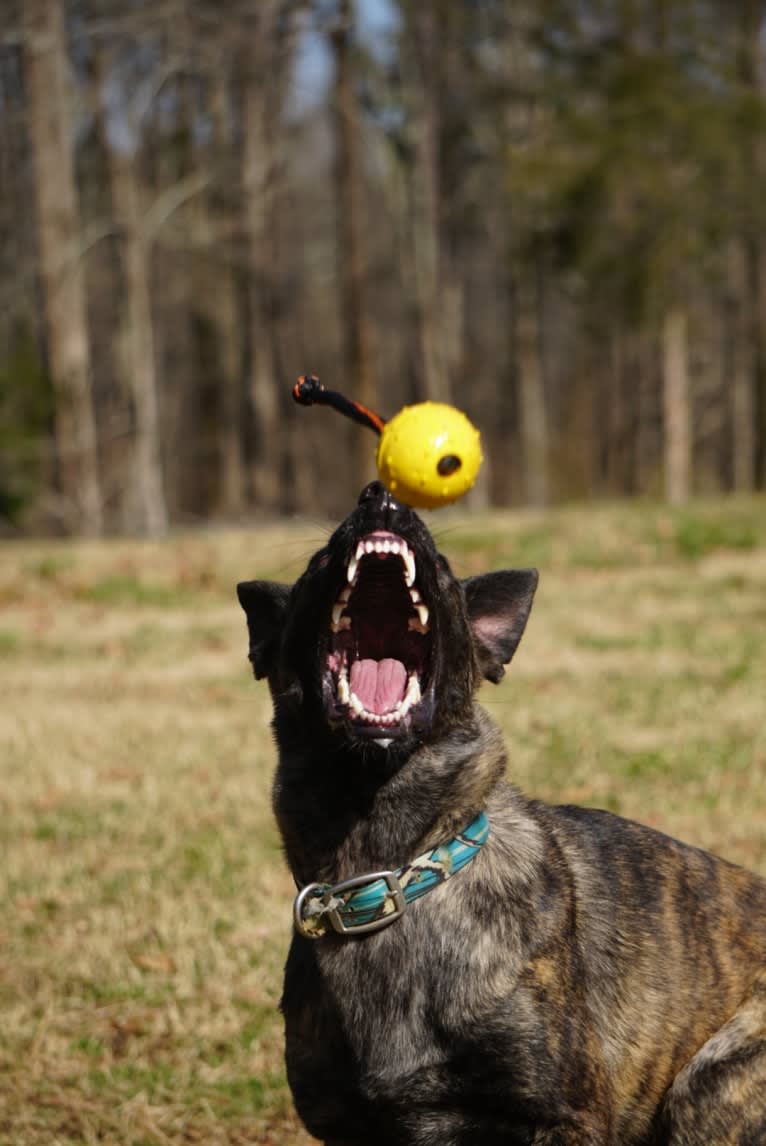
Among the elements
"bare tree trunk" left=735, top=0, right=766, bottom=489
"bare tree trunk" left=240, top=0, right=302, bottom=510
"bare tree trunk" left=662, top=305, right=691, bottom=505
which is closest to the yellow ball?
"bare tree trunk" left=240, top=0, right=302, bottom=510

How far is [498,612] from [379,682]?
481 millimetres

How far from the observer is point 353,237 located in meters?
22.4

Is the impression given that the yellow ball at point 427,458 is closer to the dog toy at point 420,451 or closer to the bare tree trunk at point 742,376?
the dog toy at point 420,451

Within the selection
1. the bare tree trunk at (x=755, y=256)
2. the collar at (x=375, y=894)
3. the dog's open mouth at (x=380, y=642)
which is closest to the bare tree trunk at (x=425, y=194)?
the bare tree trunk at (x=755, y=256)

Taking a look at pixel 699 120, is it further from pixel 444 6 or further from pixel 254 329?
pixel 254 329

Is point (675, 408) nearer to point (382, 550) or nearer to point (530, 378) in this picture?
point (530, 378)

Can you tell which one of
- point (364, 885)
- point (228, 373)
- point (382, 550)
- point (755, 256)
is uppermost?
point (755, 256)

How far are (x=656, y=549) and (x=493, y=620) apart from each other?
11686 millimetres

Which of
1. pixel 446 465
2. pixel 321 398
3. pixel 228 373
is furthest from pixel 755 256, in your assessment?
pixel 321 398

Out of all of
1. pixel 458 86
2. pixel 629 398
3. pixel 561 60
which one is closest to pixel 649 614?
pixel 561 60

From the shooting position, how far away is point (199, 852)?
6.19m

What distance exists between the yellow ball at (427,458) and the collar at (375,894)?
1.00m

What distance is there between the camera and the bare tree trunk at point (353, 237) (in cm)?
2180

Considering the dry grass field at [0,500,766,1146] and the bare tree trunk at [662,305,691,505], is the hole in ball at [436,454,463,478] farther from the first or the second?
the bare tree trunk at [662,305,691,505]
